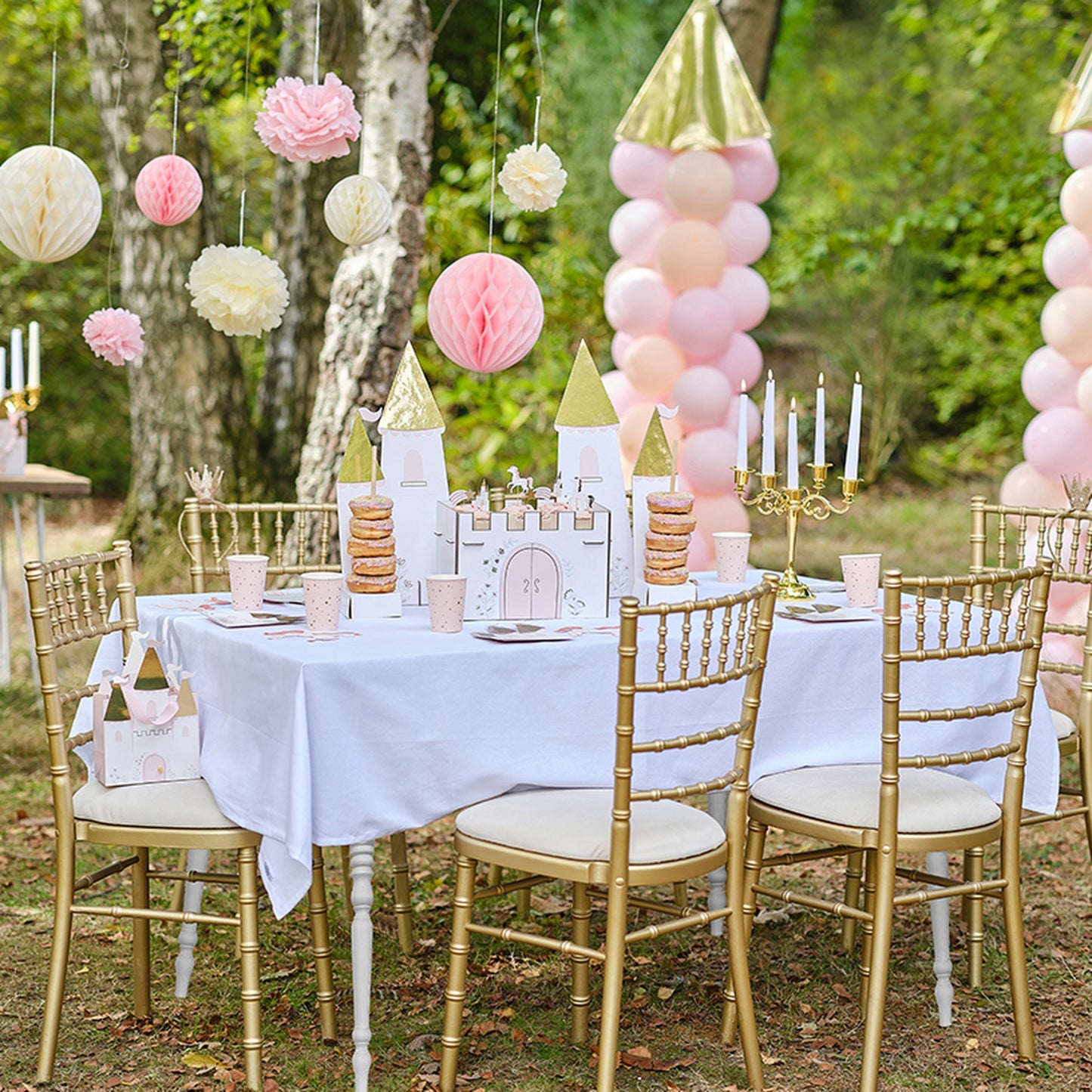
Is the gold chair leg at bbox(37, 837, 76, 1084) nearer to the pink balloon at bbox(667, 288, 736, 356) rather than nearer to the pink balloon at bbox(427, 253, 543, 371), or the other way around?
the pink balloon at bbox(427, 253, 543, 371)

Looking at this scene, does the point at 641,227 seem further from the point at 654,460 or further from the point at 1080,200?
the point at 654,460

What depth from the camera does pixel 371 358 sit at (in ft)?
17.9

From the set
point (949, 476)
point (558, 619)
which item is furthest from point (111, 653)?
point (949, 476)

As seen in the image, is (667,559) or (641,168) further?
(641,168)

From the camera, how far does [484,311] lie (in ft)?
10.7

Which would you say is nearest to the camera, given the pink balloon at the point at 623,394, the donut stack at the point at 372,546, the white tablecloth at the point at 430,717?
the white tablecloth at the point at 430,717

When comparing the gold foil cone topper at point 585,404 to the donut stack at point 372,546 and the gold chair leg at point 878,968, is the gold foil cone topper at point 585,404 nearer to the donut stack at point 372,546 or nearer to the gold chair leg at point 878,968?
the donut stack at point 372,546

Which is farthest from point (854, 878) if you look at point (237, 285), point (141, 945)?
point (237, 285)

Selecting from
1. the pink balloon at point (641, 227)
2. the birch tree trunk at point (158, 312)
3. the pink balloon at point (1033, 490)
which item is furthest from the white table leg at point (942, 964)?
the birch tree trunk at point (158, 312)

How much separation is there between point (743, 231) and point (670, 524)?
3314 mm

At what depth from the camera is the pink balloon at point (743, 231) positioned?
6.02 m

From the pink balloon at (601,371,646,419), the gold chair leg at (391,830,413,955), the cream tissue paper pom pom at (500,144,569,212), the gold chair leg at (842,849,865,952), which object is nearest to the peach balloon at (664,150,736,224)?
the pink balloon at (601,371,646,419)

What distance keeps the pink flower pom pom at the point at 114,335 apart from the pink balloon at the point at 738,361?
2.99 metres

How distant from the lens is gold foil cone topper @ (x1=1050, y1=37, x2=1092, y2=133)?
5145mm
